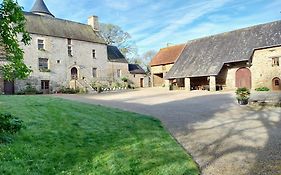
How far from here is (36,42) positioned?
29.1 metres

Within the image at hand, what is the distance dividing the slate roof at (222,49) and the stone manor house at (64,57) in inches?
372

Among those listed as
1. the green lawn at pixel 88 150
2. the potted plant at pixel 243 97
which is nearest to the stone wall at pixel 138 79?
the potted plant at pixel 243 97

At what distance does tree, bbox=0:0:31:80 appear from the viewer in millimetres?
5418

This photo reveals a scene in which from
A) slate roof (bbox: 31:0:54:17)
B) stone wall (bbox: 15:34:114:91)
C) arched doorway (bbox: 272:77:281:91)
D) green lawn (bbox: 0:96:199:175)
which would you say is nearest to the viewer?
green lawn (bbox: 0:96:199:175)

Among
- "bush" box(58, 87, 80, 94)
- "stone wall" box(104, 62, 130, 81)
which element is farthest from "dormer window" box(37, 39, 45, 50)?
"stone wall" box(104, 62, 130, 81)

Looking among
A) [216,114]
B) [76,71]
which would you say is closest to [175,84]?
[76,71]

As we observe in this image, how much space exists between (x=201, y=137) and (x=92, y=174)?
14.4 feet

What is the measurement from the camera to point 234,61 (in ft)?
86.5

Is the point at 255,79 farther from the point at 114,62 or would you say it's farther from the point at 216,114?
the point at 114,62

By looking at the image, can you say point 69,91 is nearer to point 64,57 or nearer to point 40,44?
point 64,57

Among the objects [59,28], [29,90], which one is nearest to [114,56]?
[59,28]

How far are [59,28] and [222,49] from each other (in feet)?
61.6

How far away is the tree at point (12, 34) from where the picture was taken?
17.8 ft

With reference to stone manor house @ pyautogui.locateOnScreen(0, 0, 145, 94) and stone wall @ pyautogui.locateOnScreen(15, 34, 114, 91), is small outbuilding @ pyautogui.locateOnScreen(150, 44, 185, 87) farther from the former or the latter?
stone wall @ pyautogui.locateOnScreen(15, 34, 114, 91)
